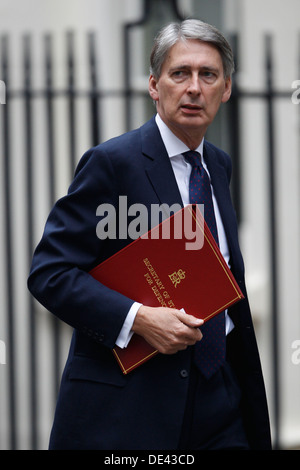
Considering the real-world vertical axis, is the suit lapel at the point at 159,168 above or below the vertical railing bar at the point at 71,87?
below

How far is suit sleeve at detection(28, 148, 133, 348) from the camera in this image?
222cm

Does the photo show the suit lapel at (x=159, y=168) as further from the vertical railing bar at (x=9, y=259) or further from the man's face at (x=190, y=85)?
the vertical railing bar at (x=9, y=259)

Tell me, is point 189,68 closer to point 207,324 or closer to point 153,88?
point 153,88

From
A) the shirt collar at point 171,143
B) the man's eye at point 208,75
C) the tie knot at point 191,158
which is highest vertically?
the man's eye at point 208,75

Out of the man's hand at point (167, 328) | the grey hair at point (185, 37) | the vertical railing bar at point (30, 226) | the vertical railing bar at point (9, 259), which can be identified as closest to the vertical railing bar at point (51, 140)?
the vertical railing bar at point (30, 226)

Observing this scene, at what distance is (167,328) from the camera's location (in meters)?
2.18

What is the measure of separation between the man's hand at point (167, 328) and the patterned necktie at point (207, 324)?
0.58 feet

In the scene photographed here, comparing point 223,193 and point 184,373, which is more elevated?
point 223,193

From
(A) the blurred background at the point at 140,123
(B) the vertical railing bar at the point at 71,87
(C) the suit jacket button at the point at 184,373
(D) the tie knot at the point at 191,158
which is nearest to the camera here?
(C) the suit jacket button at the point at 184,373

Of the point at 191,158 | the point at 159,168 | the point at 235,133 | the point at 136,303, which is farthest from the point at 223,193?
the point at 235,133

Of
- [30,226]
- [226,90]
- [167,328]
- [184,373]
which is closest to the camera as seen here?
[167,328]

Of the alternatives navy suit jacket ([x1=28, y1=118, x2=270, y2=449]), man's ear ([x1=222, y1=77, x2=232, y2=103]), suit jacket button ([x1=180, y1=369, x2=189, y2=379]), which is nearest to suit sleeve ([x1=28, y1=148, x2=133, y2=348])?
navy suit jacket ([x1=28, y1=118, x2=270, y2=449])

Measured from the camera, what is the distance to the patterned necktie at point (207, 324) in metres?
2.38

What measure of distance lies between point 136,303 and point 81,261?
19 centimetres
